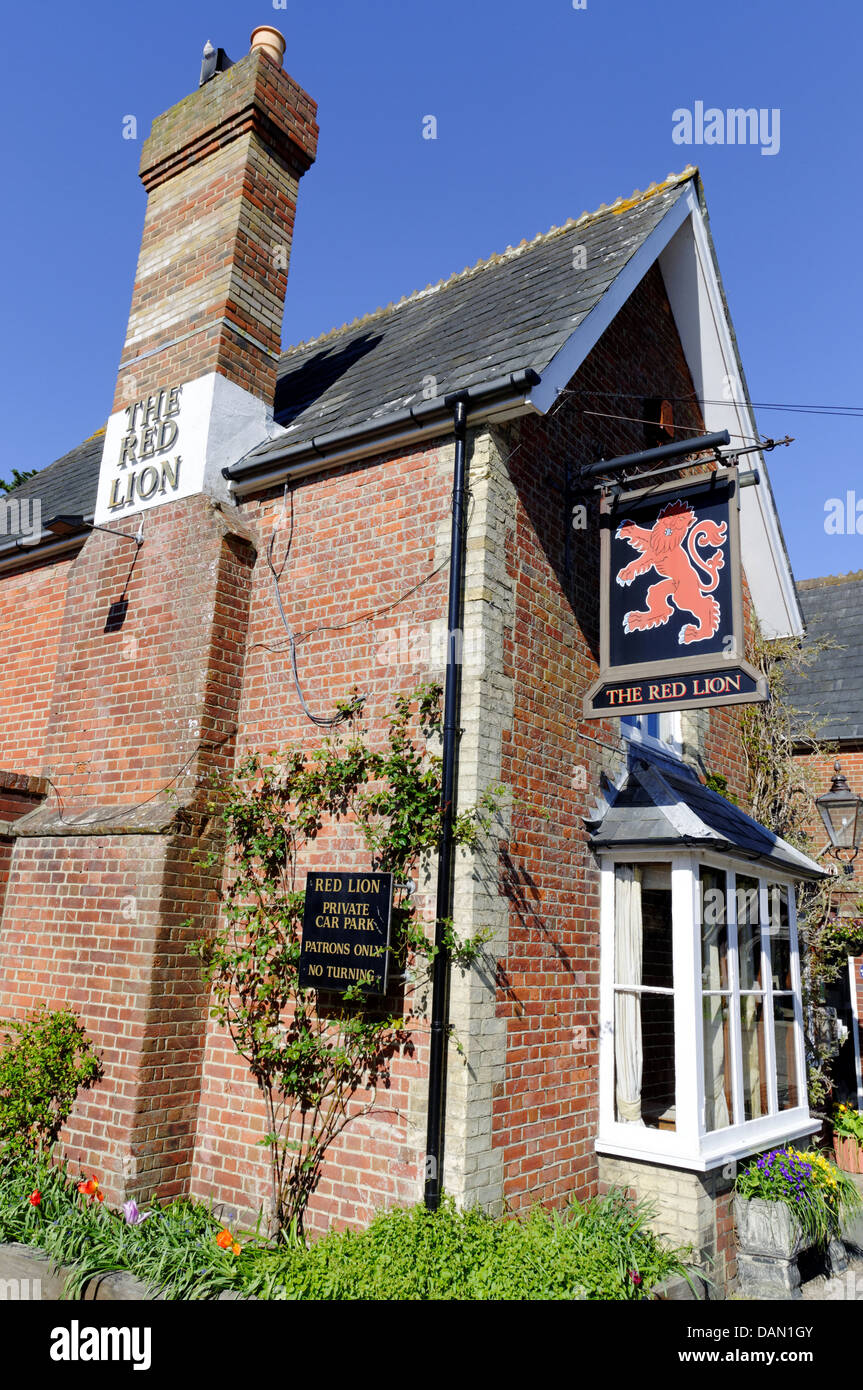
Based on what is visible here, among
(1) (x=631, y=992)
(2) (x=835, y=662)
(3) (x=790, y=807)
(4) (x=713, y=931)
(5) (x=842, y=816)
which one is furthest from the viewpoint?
(2) (x=835, y=662)

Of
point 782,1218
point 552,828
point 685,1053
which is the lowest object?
point 782,1218

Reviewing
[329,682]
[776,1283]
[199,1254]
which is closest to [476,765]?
[329,682]

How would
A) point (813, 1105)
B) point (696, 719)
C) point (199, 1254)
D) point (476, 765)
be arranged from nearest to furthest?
point (199, 1254), point (476, 765), point (696, 719), point (813, 1105)

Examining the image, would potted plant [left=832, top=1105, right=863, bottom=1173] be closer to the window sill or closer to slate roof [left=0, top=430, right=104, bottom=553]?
the window sill

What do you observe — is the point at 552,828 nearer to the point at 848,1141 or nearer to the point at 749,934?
the point at 749,934

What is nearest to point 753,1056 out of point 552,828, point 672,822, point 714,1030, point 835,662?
point 714,1030

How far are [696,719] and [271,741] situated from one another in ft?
15.9

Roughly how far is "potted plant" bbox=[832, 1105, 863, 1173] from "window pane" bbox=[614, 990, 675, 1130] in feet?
8.46

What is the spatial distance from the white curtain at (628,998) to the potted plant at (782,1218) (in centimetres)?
99

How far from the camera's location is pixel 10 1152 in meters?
6.52

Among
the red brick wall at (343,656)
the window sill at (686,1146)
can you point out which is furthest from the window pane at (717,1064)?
the red brick wall at (343,656)

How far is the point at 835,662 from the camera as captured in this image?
53.0 feet

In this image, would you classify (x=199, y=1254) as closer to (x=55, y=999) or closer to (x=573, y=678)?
(x=55, y=999)

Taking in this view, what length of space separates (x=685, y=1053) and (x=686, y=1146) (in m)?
0.58
